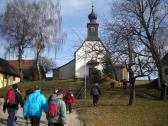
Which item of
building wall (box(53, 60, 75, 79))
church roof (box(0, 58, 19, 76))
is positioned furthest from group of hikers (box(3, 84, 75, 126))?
building wall (box(53, 60, 75, 79))

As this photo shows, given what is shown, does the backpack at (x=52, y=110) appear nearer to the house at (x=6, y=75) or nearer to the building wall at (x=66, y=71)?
the house at (x=6, y=75)

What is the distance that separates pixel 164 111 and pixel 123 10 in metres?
15.0

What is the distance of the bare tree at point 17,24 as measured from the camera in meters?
59.5

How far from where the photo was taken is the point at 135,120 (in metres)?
20.2

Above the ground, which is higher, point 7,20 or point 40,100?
point 7,20

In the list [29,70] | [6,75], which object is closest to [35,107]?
[6,75]

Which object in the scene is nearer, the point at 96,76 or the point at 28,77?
the point at 96,76

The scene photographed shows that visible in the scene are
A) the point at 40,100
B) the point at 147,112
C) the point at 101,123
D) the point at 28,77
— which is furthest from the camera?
the point at 28,77

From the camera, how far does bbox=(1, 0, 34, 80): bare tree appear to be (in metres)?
59.5

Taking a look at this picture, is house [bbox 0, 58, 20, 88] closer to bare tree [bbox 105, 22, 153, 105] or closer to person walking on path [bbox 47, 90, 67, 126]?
bare tree [bbox 105, 22, 153, 105]

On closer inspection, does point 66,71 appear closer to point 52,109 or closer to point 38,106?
point 38,106

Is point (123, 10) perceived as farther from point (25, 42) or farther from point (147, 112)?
point (25, 42)

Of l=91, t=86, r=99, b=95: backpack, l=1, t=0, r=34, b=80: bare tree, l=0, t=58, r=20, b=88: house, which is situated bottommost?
l=91, t=86, r=99, b=95: backpack

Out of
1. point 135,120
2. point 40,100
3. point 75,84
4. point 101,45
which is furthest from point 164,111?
point 75,84
